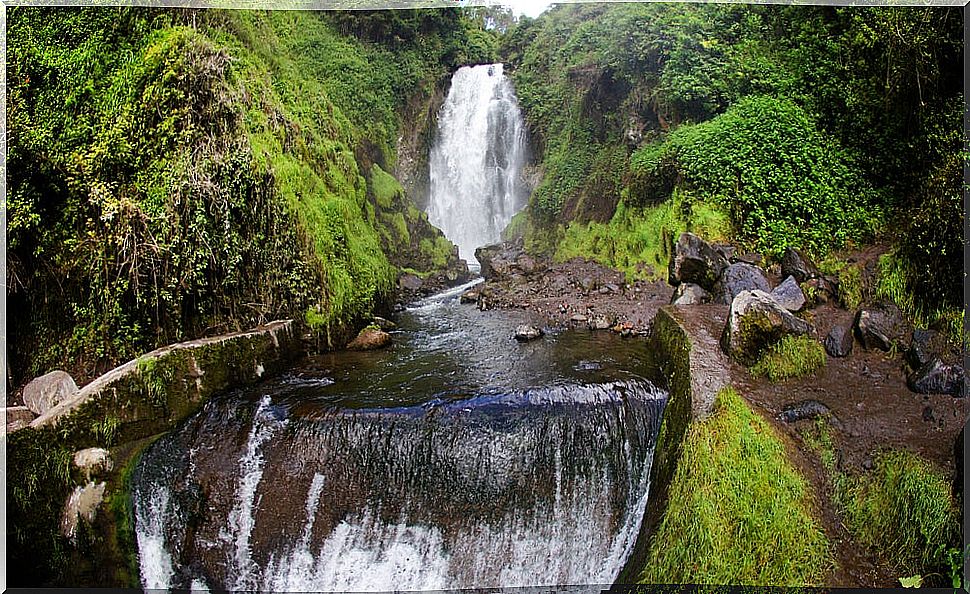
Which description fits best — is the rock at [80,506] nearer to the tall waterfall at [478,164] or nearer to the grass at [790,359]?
the grass at [790,359]

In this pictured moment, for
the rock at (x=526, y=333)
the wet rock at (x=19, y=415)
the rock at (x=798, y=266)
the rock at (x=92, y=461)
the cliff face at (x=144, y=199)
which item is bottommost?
the rock at (x=92, y=461)

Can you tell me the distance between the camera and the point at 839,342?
16.8 feet

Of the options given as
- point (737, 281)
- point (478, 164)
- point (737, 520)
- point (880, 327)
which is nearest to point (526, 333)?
point (737, 281)

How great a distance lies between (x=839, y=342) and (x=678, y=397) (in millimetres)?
1620

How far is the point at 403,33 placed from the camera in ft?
54.5

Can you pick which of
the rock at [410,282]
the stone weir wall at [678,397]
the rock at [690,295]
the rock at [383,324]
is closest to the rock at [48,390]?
the rock at [383,324]

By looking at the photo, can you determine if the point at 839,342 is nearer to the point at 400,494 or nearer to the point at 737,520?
the point at 737,520

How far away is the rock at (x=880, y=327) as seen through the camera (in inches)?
196

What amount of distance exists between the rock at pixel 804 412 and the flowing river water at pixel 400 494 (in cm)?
109

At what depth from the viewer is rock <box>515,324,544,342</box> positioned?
763 centimetres

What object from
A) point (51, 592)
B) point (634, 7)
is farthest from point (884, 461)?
point (634, 7)

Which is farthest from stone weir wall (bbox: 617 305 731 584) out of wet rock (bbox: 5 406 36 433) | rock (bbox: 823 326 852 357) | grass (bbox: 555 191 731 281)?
wet rock (bbox: 5 406 36 433)

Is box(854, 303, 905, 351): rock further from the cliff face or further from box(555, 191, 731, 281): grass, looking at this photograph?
the cliff face

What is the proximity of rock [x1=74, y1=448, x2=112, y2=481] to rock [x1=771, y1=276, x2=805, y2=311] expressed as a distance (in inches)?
266
